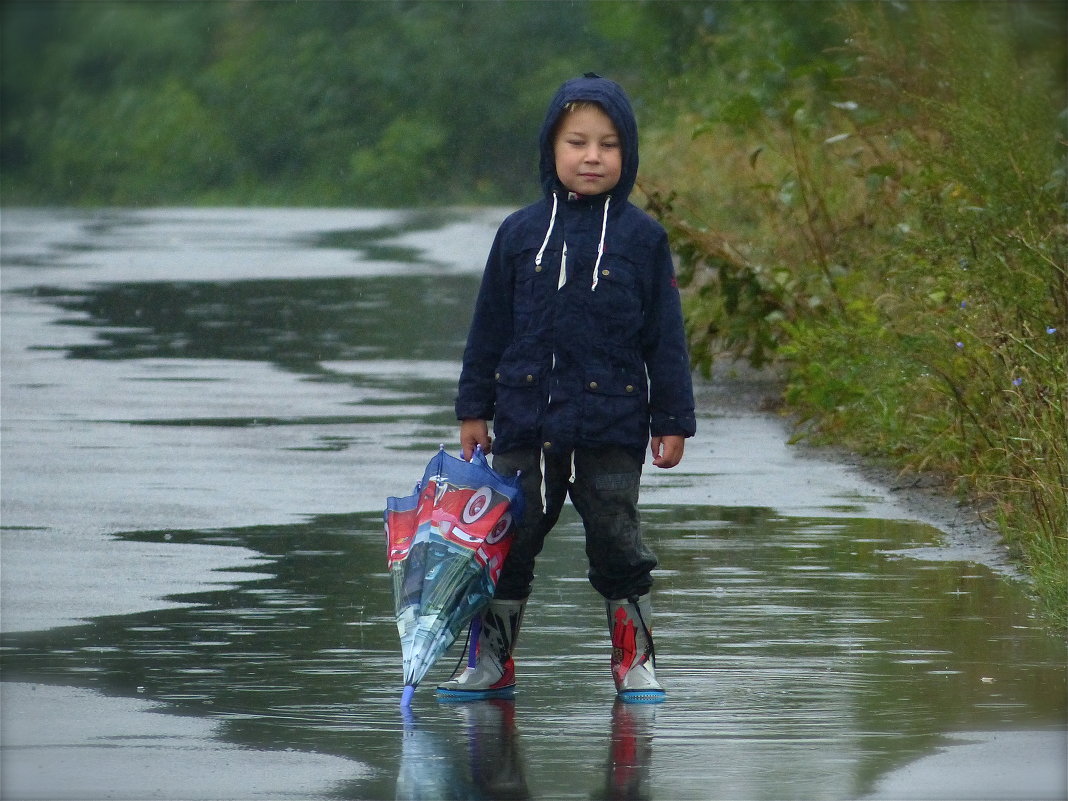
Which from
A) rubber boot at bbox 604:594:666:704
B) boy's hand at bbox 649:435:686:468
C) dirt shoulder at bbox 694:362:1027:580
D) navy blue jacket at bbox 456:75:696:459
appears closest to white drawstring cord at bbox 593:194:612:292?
navy blue jacket at bbox 456:75:696:459

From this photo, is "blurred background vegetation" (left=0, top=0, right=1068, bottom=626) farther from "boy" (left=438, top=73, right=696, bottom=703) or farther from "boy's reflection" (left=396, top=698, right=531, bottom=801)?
"boy's reflection" (left=396, top=698, right=531, bottom=801)

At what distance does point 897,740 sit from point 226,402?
8.62 meters

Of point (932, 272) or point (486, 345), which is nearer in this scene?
point (486, 345)

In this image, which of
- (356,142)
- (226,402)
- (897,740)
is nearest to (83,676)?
(897,740)

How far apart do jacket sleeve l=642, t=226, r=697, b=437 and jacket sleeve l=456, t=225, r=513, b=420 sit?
38cm

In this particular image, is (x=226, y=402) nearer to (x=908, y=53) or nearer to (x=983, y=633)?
(x=908, y=53)

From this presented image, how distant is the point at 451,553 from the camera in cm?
493

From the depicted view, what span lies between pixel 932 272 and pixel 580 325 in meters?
4.28

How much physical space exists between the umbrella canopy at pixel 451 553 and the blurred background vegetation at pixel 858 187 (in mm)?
1101

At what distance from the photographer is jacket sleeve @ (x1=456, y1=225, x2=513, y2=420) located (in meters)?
5.14

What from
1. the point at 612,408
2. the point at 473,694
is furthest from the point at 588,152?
the point at 473,694

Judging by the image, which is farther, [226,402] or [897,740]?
[226,402]

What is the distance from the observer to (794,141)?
40.7 feet

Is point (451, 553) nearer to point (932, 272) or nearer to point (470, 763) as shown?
point (470, 763)
